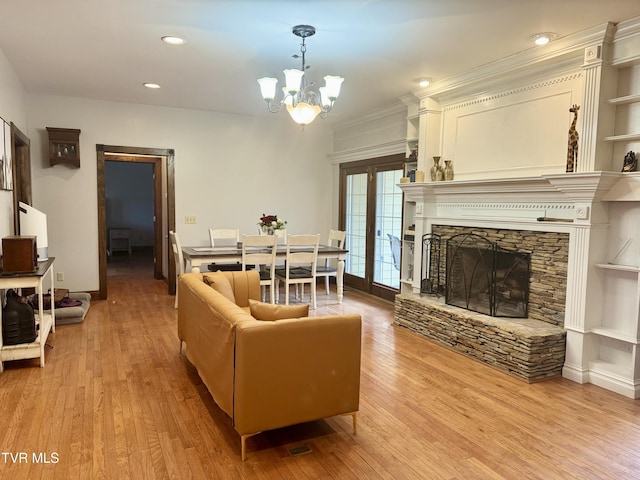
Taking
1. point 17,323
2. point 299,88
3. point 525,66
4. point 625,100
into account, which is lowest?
point 17,323

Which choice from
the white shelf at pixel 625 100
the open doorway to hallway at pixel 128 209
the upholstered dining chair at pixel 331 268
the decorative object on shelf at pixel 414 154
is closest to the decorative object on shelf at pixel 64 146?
the upholstered dining chair at pixel 331 268

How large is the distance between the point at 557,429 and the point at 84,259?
5.77m

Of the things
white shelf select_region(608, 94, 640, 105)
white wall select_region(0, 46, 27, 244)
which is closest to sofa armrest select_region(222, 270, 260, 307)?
white wall select_region(0, 46, 27, 244)

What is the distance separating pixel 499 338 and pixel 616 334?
842mm

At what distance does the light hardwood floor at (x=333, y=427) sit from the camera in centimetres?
233

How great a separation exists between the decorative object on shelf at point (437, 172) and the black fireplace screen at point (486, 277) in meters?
0.68

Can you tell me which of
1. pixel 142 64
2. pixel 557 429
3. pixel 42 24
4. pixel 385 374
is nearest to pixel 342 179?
pixel 142 64

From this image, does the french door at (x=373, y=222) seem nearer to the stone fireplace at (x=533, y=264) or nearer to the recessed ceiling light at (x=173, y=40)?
the stone fireplace at (x=533, y=264)

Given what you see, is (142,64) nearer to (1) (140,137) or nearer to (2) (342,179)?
(1) (140,137)

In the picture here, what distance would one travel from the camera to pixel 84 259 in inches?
235

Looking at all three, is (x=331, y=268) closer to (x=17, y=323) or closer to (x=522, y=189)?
(x=522, y=189)

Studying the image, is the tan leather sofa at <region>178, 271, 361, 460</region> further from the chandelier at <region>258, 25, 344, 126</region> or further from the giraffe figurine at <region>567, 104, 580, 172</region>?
the giraffe figurine at <region>567, 104, 580, 172</region>

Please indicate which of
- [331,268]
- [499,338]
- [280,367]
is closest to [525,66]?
[499,338]

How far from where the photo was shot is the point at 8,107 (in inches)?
170
